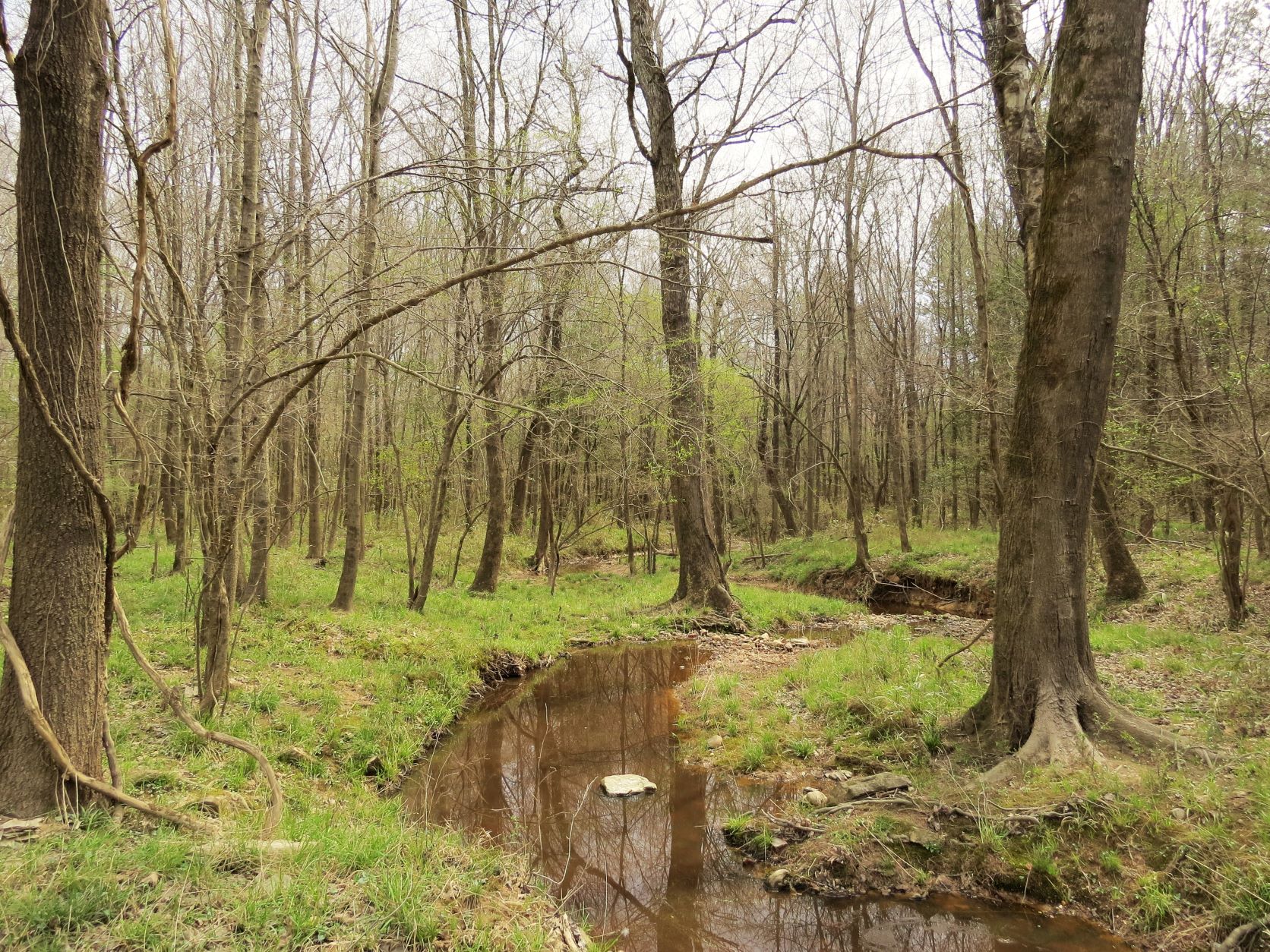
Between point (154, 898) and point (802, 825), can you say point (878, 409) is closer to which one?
point (802, 825)

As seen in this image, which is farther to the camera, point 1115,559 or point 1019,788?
point 1115,559

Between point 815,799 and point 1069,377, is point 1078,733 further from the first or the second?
point 1069,377

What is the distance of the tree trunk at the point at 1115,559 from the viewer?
30.8 feet

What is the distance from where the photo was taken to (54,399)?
2.99 m

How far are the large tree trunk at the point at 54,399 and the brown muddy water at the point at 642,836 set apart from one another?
2429mm

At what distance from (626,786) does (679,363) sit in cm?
660

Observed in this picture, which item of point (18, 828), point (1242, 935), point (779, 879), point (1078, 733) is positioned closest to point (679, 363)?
point (1078, 733)

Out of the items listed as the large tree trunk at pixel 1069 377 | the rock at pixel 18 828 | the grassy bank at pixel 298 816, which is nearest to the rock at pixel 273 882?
the grassy bank at pixel 298 816

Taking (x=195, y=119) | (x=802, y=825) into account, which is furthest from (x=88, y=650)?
(x=195, y=119)

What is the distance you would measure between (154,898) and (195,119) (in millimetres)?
7025

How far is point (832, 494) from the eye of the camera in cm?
3144

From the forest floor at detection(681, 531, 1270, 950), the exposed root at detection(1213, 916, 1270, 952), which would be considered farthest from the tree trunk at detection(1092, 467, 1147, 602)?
the exposed root at detection(1213, 916, 1270, 952)

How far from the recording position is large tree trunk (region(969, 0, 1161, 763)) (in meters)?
4.30

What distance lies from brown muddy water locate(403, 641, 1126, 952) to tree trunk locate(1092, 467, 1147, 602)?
22.0ft
